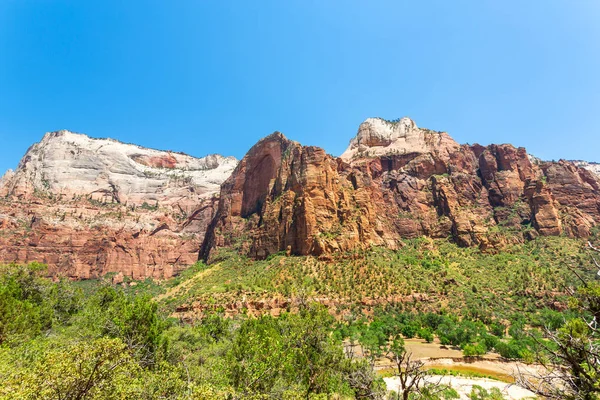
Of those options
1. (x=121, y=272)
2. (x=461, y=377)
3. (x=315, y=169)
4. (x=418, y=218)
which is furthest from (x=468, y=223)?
(x=121, y=272)

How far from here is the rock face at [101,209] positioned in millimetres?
107062

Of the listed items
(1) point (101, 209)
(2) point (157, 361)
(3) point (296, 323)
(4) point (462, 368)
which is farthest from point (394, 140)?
(2) point (157, 361)

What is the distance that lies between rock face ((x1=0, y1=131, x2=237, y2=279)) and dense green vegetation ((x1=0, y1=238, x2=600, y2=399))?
1385cm

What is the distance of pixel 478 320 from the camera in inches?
2302

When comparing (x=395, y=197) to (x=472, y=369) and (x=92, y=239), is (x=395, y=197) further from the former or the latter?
(x=92, y=239)

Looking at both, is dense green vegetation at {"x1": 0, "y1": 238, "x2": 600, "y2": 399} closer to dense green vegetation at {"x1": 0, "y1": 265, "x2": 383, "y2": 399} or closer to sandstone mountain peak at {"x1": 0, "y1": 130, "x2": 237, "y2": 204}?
dense green vegetation at {"x1": 0, "y1": 265, "x2": 383, "y2": 399}

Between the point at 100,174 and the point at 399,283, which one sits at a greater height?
the point at 100,174

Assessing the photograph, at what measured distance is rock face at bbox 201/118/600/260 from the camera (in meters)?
81.9

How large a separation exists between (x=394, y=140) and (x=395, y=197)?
35.4 metres

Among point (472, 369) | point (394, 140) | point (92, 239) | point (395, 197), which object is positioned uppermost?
point (394, 140)

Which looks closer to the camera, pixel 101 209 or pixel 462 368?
pixel 462 368

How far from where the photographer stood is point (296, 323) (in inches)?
864

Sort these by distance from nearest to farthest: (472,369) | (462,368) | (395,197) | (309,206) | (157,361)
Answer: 1. (157,361)
2. (472,369)
3. (462,368)
4. (309,206)
5. (395,197)

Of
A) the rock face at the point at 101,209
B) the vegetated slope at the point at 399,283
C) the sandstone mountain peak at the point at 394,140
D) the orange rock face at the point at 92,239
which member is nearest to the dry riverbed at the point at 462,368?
the vegetated slope at the point at 399,283
